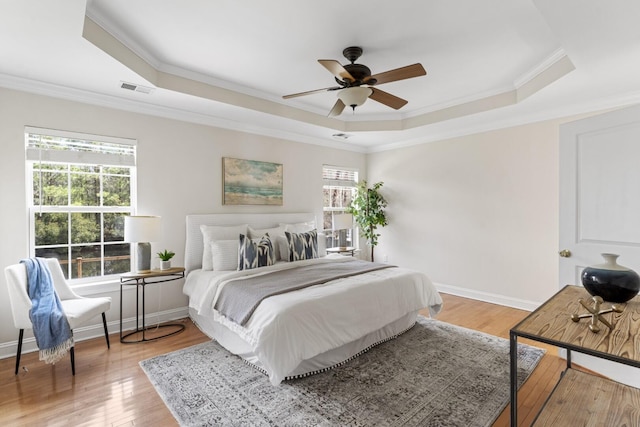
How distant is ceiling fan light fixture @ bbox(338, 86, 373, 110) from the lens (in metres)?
2.70

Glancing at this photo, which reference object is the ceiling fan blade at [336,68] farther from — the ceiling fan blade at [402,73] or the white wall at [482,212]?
the white wall at [482,212]

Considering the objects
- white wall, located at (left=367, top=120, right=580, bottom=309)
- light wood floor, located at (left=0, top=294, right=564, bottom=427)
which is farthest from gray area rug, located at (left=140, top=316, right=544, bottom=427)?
white wall, located at (left=367, top=120, right=580, bottom=309)

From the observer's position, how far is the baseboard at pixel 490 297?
13.6 ft

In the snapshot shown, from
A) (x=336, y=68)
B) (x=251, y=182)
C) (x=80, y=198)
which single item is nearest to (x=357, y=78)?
(x=336, y=68)

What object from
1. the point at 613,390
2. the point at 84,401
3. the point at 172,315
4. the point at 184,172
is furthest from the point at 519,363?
the point at 184,172

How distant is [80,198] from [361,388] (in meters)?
3.38

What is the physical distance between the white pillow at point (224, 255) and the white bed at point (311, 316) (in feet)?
0.35

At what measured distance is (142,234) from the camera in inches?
126

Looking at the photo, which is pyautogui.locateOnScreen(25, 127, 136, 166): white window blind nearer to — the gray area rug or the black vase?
the gray area rug

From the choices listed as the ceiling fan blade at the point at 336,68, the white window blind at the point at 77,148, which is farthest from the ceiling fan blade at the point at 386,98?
the white window blind at the point at 77,148

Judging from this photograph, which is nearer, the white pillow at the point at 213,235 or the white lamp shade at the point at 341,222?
the white pillow at the point at 213,235

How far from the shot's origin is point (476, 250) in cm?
467

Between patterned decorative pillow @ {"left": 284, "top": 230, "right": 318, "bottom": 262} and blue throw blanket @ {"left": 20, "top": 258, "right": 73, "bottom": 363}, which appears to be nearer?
blue throw blanket @ {"left": 20, "top": 258, "right": 73, "bottom": 363}

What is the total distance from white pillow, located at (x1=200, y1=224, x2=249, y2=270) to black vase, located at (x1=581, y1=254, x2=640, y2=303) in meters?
3.44
